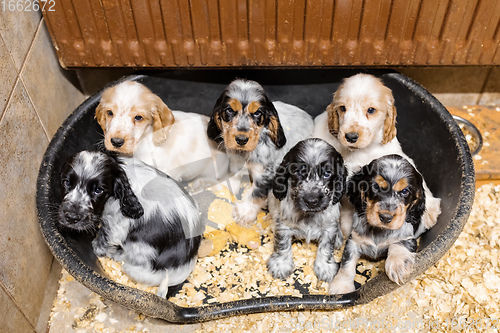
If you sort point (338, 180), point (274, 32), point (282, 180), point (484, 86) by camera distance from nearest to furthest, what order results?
point (338, 180) → point (282, 180) → point (274, 32) → point (484, 86)

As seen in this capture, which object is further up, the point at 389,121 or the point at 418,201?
the point at 389,121

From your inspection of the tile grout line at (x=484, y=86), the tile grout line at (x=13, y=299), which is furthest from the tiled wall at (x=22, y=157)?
the tile grout line at (x=484, y=86)

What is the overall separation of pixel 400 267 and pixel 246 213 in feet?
4.82

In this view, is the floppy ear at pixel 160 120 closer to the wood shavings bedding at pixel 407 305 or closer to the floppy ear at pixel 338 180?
the wood shavings bedding at pixel 407 305

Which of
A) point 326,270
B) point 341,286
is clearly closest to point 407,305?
point 341,286

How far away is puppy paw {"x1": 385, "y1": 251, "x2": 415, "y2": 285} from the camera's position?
110 inches

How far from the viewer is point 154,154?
3514 millimetres

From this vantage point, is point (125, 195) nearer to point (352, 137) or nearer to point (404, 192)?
point (352, 137)

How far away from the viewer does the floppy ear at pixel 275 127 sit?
3.33 m

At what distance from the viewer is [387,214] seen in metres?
2.79

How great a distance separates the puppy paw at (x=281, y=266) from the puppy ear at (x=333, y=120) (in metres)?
1.07

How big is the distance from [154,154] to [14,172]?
99 cm

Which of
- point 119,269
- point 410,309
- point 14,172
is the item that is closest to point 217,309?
point 119,269

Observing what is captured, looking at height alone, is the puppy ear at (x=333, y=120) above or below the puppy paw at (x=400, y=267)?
above
